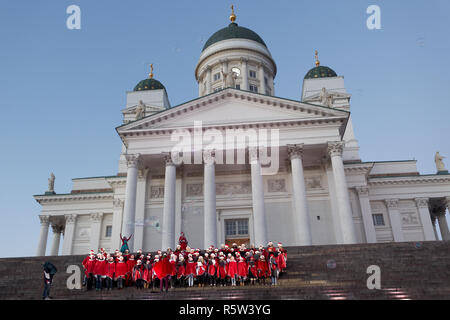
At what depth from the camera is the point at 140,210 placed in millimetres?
26078

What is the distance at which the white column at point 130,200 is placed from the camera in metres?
22.2

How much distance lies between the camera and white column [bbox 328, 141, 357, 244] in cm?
2134

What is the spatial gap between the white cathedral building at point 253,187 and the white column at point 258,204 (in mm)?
59

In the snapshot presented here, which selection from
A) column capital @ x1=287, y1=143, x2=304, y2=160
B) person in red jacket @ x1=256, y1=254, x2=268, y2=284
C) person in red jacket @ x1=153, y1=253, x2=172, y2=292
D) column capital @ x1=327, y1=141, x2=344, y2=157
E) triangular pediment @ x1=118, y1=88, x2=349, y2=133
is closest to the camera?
person in red jacket @ x1=153, y1=253, x2=172, y2=292

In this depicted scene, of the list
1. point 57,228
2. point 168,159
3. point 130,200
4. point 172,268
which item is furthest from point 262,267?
point 57,228

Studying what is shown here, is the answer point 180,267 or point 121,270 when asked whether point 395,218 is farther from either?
point 121,270

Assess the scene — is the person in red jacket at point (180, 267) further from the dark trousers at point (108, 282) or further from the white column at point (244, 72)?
the white column at point (244, 72)

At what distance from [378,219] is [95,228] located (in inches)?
945

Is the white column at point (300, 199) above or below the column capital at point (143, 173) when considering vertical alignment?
below

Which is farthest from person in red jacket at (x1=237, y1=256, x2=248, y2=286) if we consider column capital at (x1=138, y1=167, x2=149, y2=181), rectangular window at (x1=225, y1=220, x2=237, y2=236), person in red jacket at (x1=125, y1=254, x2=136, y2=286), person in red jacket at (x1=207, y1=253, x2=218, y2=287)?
column capital at (x1=138, y1=167, x2=149, y2=181)

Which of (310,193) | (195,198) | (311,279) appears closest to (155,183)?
(195,198)

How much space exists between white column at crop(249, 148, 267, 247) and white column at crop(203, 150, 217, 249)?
2.36 meters

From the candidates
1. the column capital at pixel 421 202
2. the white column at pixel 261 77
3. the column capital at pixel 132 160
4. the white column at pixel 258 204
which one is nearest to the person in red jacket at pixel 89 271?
the white column at pixel 258 204

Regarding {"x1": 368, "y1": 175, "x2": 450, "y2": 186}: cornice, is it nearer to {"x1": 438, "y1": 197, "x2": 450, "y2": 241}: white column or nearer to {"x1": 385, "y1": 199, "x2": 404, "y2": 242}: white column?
{"x1": 385, "y1": 199, "x2": 404, "y2": 242}: white column
